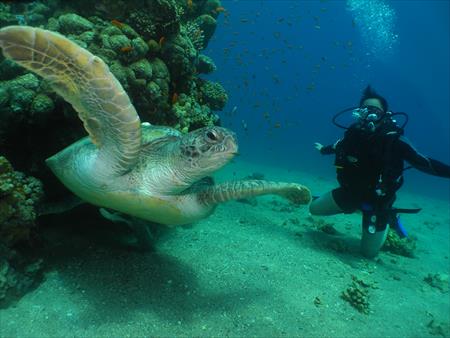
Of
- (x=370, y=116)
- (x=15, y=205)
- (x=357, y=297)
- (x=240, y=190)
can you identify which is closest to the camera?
(x=15, y=205)

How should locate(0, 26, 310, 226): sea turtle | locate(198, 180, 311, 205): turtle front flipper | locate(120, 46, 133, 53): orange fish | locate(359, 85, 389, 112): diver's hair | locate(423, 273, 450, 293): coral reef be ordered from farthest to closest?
locate(359, 85, 389, 112): diver's hair, locate(423, 273, 450, 293): coral reef, locate(120, 46, 133, 53): orange fish, locate(198, 180, 311, 205): turtle front flipper, locate(0, 26, 310, 226): sea turtle

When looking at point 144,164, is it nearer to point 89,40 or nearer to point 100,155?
point 100,155

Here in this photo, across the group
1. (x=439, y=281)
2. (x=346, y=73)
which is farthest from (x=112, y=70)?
(x=346, y=73)

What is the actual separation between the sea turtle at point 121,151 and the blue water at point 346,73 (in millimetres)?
11136

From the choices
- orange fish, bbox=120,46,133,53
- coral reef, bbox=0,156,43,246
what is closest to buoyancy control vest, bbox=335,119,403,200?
orange fish, bbox=120,46,133,53

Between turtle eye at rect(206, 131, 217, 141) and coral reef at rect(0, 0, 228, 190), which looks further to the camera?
coral reef at rect(0, 0, 228, 190)

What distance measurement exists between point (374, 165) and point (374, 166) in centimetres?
2

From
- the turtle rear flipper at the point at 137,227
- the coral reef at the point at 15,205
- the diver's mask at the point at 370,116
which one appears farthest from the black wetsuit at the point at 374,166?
the coral reef at the point at 15,205

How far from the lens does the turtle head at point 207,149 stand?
2658mm

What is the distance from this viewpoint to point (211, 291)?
11.9 ft

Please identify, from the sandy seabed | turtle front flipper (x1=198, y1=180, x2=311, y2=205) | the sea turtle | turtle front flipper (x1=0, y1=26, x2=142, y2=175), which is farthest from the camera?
turtle front flipper (x1=198, y1=180, x2=311, y2=205)

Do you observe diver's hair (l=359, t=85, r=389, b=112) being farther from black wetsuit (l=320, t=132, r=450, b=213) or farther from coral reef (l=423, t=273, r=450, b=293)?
coral reef (l=423, t=273, r=450, b=293)

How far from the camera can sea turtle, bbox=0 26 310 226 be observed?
2156 mm

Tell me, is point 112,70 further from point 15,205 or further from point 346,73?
point 346,73
